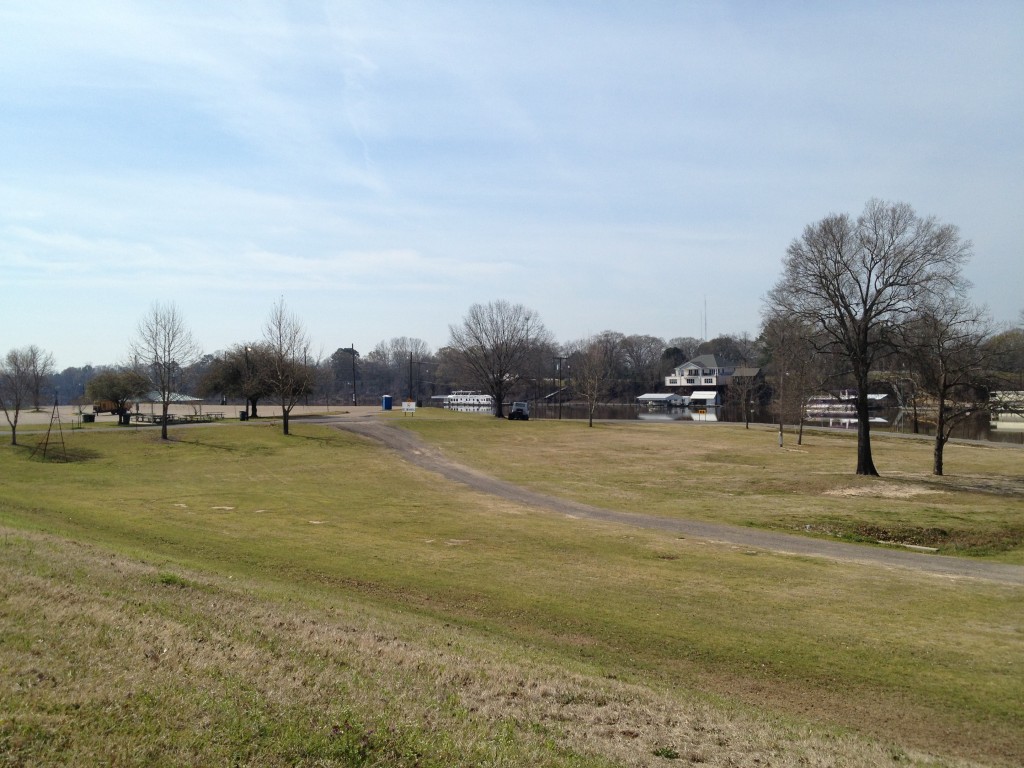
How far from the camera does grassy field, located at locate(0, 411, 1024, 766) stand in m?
6.39

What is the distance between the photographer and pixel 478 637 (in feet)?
37.9

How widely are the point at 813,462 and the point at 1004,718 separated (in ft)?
120

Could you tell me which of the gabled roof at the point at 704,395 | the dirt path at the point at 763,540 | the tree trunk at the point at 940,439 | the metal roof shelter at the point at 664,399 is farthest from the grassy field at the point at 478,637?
the gabled roof at the point at 704,395

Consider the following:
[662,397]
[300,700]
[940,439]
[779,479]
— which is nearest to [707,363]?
[662,397]

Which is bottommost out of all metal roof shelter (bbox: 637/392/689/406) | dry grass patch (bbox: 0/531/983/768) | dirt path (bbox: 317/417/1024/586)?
dirt path (bbox: 317/417/1024/586)

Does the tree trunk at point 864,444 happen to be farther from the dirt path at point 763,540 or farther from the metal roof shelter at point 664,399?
the metal roof shelter at point 664,399

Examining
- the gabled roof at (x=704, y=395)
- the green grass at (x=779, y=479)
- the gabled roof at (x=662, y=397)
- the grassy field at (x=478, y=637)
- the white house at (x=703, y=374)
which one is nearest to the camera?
the grassy field at (x=478, y=637)

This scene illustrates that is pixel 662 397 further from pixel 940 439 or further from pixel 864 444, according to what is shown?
pixel 940 439

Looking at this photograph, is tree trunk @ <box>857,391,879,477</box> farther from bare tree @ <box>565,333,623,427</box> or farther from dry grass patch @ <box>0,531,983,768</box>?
bare tree @ <box>565,333,623,427</box>

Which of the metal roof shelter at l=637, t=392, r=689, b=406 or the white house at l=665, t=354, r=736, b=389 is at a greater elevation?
A: the white house at l=665, t=354, r=736, b=389

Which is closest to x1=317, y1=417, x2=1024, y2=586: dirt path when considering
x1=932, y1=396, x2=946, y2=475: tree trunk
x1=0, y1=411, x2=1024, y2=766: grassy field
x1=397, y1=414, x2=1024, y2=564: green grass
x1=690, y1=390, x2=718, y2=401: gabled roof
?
x1=0, y1=411, x2=1024, y2=766: grassy field

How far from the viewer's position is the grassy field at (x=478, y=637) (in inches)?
252

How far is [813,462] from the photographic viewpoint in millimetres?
44438

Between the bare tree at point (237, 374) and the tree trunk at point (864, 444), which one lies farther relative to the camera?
the bare tree at point (237, 374)
